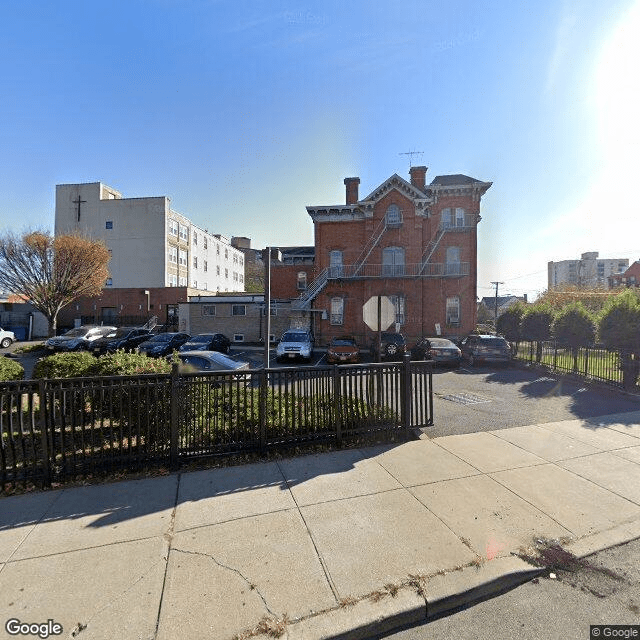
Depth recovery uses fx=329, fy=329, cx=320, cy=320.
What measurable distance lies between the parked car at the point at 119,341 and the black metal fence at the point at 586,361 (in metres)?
21.7

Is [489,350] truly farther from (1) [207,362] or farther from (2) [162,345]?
(2) [162,345]

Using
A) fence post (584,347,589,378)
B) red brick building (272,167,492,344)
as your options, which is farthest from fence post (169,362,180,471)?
red brick building (272,167,492,344)

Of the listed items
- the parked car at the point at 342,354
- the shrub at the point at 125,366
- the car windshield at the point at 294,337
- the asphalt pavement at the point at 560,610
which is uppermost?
the shrub at the point at 125,366

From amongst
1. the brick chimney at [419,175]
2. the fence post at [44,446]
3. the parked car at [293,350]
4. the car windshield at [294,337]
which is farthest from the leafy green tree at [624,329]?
the brick chimney at [419,175]

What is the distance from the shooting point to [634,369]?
9.65 metres

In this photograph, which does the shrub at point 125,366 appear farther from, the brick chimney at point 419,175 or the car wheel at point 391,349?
the brick chimney at point 419,175

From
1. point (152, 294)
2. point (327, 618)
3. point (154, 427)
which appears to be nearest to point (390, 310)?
point (154, 427)

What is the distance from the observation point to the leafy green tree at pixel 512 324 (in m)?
18.3

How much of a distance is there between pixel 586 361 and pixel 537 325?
5111mm

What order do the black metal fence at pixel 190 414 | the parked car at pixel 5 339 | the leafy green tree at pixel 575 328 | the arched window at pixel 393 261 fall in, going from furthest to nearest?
the arched window at pixel 393 261 → the parked car at pixel 5 339 → the leafy green tree at pixel 575 328 → the black metal fence at pixel 190 414

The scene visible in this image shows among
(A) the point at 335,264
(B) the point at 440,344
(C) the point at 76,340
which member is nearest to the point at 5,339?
(C) the point at 76,340

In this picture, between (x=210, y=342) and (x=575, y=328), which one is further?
(x=210, y=342)

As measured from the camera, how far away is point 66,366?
7578mm

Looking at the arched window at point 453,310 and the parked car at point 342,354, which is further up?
the arched window at point 453,310
